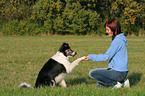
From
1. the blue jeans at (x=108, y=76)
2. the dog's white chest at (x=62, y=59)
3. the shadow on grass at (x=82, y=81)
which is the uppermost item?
the dog's white chest at (x=62, y=59)

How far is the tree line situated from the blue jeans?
29910 mm

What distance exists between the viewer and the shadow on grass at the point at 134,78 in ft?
21.7

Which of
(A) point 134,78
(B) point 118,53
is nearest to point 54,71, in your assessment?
Result: (B) point 118,53

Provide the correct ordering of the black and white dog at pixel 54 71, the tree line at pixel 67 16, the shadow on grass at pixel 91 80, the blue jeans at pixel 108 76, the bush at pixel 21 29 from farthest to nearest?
the bush at pixel 21 29 → the tree line at pixel 67 16 → the shadow on grass at pixel 91 80 → the blue jeans at pixel 108 76 → the black and white dog at pixel 54 71

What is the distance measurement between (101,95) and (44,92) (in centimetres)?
114

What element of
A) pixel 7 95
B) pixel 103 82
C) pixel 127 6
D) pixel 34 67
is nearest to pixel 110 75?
pixel 103 82

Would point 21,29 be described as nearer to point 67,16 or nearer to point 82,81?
point 67,16

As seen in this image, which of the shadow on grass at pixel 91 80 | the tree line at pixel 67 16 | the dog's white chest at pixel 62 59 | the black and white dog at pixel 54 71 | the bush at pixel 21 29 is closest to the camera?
the black and white dog at pixel 54 71

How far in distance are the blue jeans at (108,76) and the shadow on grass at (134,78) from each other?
1.21m

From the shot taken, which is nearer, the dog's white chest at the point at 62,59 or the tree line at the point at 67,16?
the dog's white chest at the point at 62,59

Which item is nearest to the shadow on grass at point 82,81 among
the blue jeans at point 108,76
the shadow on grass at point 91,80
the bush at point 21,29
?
the shadow on grass at point 91,80

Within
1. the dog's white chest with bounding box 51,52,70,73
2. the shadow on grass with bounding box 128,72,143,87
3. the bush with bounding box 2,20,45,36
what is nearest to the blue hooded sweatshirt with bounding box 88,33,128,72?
the dog's white chest with bounding box 51,52,70,73

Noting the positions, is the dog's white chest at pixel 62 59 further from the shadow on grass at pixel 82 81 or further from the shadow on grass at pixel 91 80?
the shadow on grass at pixel 82 81

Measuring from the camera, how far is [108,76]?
17.5 ft
